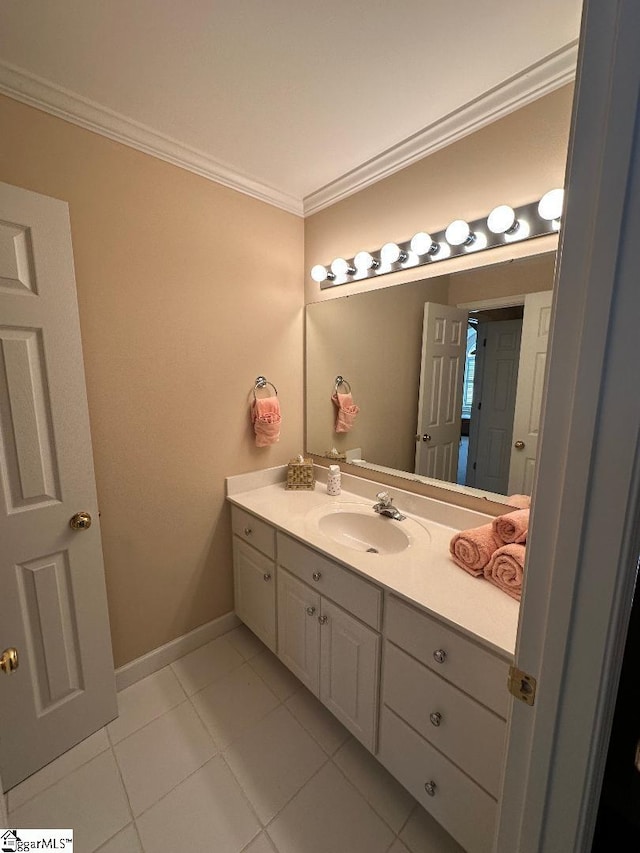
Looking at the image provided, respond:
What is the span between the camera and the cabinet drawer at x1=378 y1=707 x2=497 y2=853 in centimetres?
90

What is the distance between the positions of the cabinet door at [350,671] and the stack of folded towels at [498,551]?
0.39m

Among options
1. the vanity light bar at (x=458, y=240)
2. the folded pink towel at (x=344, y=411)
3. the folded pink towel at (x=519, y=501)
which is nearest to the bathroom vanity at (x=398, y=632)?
the folded pink towel at (x=519, y=501)

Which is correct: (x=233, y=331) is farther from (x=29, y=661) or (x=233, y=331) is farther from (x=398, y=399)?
(x=29, y=661)

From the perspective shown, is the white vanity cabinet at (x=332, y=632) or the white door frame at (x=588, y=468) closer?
the white door frame at (x=588, y=468)

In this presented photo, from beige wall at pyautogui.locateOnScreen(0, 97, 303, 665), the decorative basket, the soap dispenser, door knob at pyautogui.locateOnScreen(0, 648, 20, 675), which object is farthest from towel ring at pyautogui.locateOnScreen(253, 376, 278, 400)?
door knob at pyautogui.locateOnScreen(0, 648, 20, 675)

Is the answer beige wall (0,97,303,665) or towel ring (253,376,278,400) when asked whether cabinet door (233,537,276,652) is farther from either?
towel ring (253,376,278,400)

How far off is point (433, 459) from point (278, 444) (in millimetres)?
850

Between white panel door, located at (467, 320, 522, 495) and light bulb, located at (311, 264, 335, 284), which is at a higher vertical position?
light bulb, located at (311, 264, 335, 284)

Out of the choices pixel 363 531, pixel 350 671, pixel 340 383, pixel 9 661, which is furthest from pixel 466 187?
pixel 9 661

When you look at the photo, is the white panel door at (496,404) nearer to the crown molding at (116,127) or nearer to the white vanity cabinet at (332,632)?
the white vanity cabinet at (332,632)

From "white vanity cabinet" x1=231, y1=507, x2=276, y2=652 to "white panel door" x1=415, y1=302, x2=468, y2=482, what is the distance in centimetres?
78

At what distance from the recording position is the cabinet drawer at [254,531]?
1.53 metres

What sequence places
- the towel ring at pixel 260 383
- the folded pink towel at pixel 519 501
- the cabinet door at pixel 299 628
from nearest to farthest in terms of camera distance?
the folded pink towel at pixel 519 501
the cabinet door at pixel 299 628
the towel ring at pixel 260 383

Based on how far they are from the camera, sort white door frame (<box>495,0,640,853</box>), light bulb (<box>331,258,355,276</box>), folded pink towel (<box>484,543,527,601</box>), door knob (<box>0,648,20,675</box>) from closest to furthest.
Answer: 1. white door frame (<box>495,0,640,853</box>)
2. door knob (<box>0,648,20,675</box>)
3. folded pink towel (<box>484,543,527,601</box>)
4. light bulb (<box>331,258,355,276</box>)
